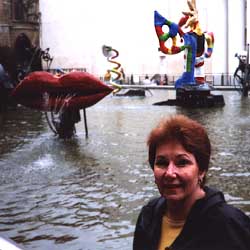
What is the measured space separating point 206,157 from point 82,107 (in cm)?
840

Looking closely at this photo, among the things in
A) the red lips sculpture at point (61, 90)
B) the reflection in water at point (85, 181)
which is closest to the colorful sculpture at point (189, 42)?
the reflection in water at point (85, 181)

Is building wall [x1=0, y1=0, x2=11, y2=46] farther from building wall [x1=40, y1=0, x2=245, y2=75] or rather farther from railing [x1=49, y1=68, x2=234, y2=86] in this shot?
railing [x1=49, y1=68, x2=234, y2=86]

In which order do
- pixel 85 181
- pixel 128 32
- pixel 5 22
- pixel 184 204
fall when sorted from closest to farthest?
1. pixel 184 204
2. pixel 85 181
3. pixel 128 32
4. pixel 5 22

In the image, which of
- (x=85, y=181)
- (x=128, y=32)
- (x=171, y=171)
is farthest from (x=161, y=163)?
(x=128, y=32)

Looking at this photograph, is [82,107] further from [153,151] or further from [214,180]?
[153,151]

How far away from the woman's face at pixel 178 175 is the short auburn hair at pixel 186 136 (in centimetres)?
2

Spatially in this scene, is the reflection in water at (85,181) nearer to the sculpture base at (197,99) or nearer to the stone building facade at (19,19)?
the sculpture base at (197,99)

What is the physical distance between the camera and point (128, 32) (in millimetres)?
38938

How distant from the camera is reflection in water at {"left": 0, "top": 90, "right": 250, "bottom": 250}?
16.8ft

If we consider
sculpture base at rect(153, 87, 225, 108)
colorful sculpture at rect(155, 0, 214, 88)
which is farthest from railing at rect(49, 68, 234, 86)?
sculpture base at rect(153, 87, 225, 108)

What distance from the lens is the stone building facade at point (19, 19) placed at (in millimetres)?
41438

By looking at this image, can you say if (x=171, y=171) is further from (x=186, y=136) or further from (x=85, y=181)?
(x=85, y=181)

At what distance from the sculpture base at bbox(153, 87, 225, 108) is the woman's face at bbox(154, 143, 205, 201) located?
56.4 feet

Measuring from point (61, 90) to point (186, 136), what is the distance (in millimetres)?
8367
